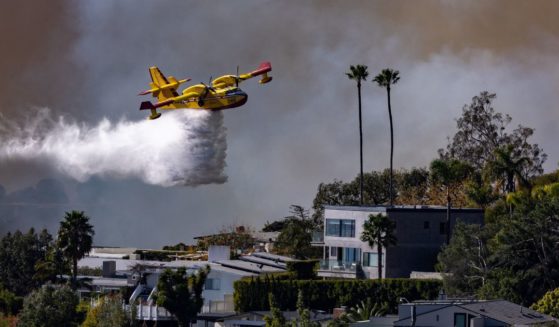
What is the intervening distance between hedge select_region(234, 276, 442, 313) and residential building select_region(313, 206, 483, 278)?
28.1ft

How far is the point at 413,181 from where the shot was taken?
15600 cm

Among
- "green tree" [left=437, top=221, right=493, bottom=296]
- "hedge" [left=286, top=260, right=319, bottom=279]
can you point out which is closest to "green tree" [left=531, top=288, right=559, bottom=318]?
"green tree" [left=437, top=221, right=493, bottom=296]

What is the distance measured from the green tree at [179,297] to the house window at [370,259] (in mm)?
17980

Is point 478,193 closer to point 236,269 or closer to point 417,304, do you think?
point 236,269

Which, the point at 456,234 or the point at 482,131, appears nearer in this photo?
the point at 456,234

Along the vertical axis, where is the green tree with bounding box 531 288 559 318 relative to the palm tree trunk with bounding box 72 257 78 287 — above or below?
below

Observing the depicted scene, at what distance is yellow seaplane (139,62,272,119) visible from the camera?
105 meters

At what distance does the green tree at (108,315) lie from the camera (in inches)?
3627

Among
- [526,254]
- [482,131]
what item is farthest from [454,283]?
[482,131]

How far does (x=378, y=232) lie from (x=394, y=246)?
3.43m

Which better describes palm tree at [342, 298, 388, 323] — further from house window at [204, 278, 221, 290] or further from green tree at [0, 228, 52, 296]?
green tree at [0, 228, 52, 296]

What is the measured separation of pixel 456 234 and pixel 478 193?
1563cm

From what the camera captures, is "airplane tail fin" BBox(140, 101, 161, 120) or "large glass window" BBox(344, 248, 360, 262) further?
"large glass window" BBox(344, 248, 360, 262)

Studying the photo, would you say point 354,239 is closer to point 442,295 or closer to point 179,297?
point 179,297
